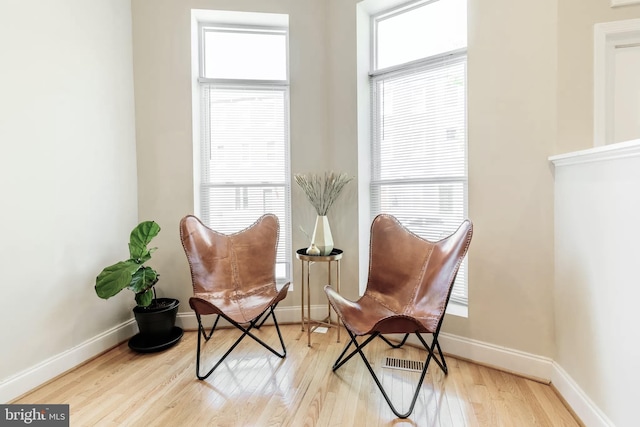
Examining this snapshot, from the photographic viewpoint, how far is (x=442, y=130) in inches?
94.5

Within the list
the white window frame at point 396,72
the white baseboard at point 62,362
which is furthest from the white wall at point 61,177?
the white window frame at point 396,72

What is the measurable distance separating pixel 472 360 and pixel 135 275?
2.53 m

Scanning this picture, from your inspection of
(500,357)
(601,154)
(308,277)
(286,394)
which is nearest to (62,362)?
(286,394)

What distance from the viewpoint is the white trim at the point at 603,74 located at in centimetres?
176

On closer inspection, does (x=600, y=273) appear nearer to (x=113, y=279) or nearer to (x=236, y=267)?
(x=236, y=267)

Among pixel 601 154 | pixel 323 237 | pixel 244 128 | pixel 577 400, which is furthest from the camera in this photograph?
pixel 244 128

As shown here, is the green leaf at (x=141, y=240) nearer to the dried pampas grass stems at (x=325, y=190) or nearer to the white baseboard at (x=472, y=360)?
the white baseboard at (x=472, y=360)

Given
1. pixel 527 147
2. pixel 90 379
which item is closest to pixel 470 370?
pixel 527 147

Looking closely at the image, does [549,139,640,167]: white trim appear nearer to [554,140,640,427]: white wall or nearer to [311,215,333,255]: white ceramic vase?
[554,140,640,427]: white wall

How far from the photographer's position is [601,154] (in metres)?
1.41

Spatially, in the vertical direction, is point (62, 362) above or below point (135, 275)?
below

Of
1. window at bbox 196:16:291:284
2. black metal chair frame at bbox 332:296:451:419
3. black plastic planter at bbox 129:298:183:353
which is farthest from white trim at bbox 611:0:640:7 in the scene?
black plastic planter at bbox 129:298:183:353

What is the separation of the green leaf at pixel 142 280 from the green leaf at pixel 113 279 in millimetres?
67

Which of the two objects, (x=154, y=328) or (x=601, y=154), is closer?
(x=601, y=154)
